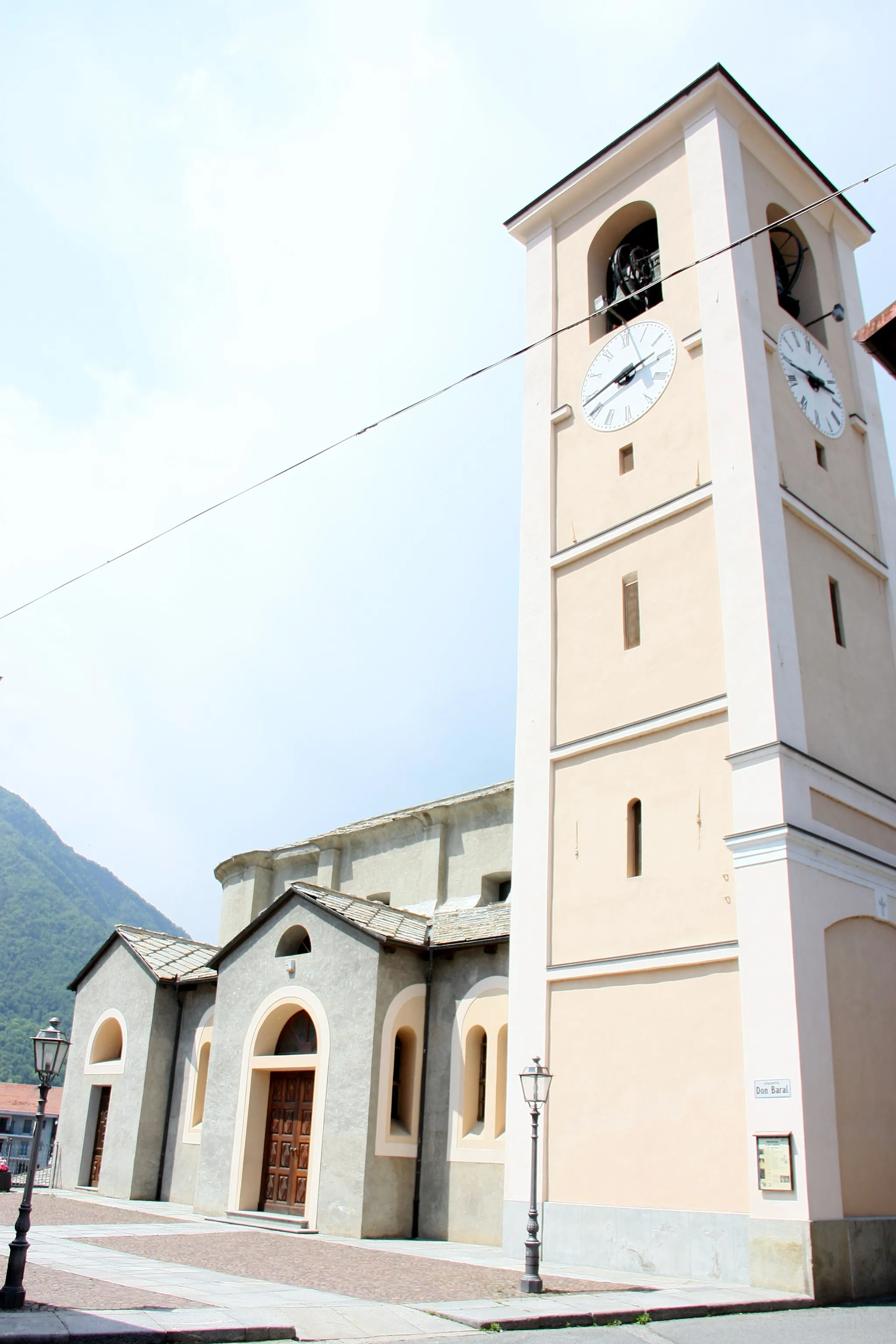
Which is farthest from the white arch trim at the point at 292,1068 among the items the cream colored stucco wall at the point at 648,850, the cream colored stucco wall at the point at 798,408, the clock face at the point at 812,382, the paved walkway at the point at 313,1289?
the clock face at the point at 812,382

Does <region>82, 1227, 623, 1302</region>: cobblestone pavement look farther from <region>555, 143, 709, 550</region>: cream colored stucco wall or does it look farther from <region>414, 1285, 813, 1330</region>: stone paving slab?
<region>555, 143, 709, 550</region>: cream colored stucco wall

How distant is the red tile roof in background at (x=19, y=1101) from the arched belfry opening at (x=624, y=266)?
54.8 m

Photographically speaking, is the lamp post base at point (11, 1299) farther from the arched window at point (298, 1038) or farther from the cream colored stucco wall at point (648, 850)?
the arched window at point (298, 1038)

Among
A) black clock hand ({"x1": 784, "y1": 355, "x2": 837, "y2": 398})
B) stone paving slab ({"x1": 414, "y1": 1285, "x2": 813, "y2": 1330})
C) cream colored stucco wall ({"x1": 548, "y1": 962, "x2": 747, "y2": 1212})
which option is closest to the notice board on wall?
cream colored stucco wall ({"x1": 548, "y1": 962, "x2": 747, "y2": 1212})

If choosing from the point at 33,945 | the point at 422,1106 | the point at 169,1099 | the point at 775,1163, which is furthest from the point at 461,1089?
the point at 33,945

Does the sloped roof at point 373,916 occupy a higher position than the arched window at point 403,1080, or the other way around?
the sloped roof at point 373,916

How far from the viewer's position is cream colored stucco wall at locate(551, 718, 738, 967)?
49.2 feet

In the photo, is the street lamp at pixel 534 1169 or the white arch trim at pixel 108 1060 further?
the white arch trim at pixel 108 1060

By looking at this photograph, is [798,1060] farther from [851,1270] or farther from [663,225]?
[663,225]

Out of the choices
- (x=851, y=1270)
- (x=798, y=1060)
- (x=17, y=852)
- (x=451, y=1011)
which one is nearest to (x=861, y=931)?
(x=798, y=1060)

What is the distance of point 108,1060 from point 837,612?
21136 millimetres

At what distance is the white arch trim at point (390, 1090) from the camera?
18297mm

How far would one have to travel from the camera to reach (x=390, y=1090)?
18750 mm

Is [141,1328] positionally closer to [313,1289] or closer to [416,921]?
[313,1289]
